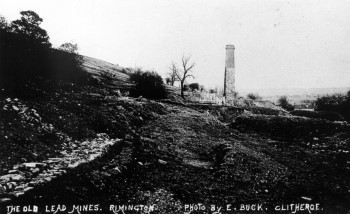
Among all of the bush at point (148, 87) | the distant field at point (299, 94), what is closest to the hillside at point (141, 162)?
the bush at point (148, 87)

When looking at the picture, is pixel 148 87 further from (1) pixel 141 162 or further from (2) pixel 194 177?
(2) pixel 194 177

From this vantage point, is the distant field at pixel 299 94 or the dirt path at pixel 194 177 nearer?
the dirt path at pixel 194 177

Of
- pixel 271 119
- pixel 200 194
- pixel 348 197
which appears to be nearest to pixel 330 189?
pixel 348 197

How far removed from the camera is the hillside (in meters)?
6.36

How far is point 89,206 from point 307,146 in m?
10.6

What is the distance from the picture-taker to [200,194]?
7.24 m

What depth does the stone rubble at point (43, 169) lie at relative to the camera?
550 cm

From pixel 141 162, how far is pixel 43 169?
3043mm

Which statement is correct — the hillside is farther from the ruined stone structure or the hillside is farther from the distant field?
the distant field

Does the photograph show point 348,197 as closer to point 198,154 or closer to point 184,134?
point 198,154

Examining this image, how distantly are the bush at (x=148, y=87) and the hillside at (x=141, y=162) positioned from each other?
846cm

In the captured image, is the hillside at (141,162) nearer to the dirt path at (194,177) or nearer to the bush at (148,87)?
the dirt path at (194,177)

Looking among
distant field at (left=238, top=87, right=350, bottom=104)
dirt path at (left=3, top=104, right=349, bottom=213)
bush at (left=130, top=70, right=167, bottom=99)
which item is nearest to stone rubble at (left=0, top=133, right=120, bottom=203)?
dirt path at (left=3, top=104, right=349, bottom=213)

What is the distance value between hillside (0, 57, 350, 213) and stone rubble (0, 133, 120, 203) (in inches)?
0.8
